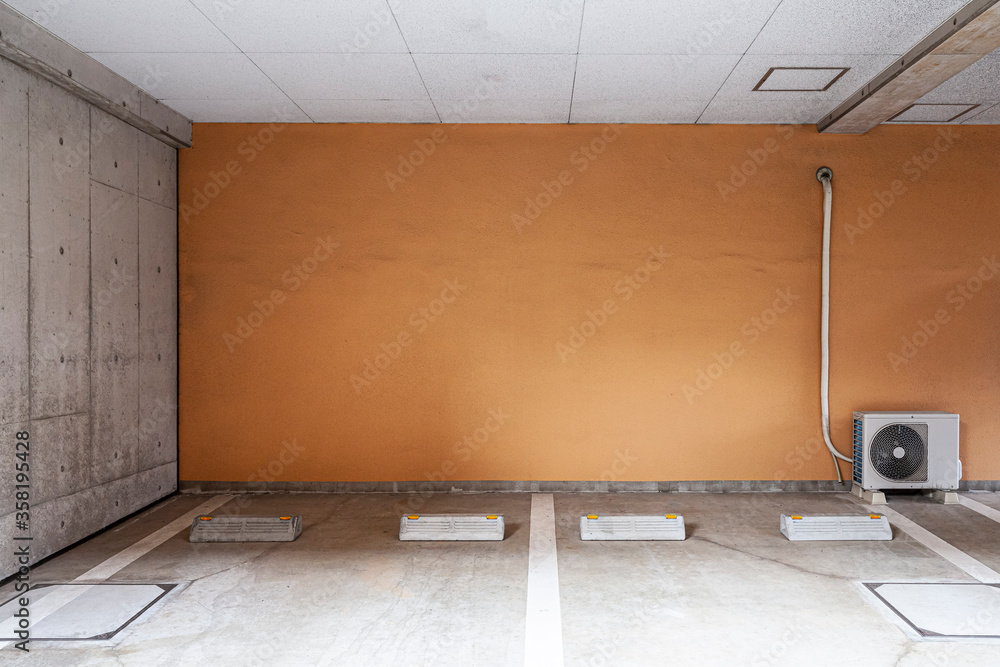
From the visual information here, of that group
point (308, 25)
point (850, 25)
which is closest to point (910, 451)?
point (850, 25)

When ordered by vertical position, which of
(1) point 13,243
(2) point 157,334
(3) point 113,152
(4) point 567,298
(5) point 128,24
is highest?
(5) point 128,24

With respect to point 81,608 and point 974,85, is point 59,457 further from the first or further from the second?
point 974,85

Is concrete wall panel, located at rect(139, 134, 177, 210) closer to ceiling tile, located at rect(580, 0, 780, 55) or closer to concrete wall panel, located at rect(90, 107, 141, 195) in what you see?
concrete wall panel, located at rect(90, 107, 141, 195)

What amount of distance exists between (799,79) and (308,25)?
124 inches

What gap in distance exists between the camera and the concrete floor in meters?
2.67

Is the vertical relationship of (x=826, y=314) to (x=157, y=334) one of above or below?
above

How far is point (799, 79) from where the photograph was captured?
4.23m

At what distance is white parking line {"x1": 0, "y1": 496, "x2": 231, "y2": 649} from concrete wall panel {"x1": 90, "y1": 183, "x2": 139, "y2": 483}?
537mm

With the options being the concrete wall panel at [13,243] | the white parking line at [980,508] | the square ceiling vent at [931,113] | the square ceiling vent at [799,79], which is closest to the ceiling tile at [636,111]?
the square ceiling vent at [799,79]

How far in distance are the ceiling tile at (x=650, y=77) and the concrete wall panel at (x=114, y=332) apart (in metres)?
3.29

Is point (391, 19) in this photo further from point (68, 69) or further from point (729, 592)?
point (729, 592)

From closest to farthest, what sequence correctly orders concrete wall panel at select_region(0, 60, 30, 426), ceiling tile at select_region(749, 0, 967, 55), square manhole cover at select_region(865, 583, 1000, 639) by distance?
square manhole cover at select_region(865, 583, 1000, 639)
ceiling tile at select_region(749, 0, 967, 55)
concrete wall panel at select_region(0, 60, 30, 426)

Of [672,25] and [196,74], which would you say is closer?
[672,25]


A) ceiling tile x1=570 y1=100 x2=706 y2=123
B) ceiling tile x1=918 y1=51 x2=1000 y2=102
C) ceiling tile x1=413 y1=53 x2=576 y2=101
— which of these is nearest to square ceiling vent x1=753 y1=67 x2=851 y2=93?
ceiling tile x1=570 y1=100 x2=706 y2=123
